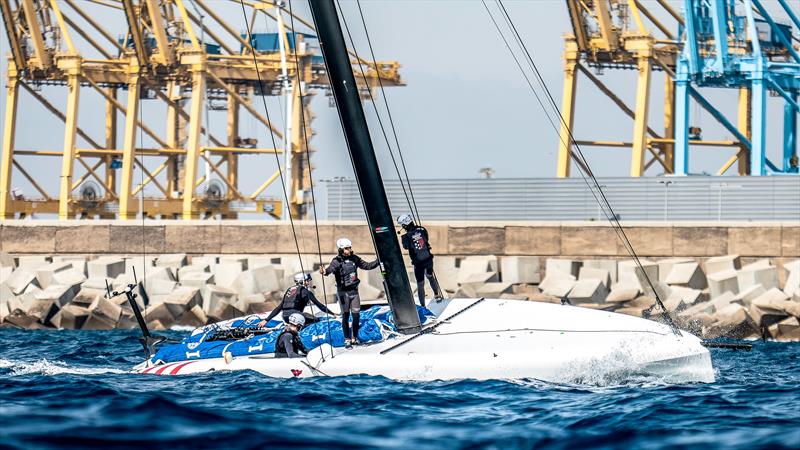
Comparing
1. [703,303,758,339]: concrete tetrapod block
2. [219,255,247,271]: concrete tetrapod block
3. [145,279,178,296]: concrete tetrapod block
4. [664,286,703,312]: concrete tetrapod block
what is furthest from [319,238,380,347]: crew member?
[219,255,247,271]: concrete tetrapod block

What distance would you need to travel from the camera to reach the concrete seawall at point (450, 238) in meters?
30.9

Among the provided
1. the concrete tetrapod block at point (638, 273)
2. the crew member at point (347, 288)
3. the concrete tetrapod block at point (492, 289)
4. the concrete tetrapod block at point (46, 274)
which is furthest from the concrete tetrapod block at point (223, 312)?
the crew member at point (347, 288)

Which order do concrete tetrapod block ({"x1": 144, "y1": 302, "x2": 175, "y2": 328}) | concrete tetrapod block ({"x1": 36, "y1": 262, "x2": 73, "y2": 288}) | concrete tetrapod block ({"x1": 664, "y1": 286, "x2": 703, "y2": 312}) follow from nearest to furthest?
concrete tetrapod block ({"x1": 664, "y1": 286, "x2": 703, "y2": 312})
concrete tetrapod block ({"x1": 144, "y1": 302, "x2": 175, "y2": 328})
concrete tetrapod block ({"x1": 36, "y1": 262, "x2": 73, "y2": 288})

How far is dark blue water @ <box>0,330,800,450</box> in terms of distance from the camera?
11727 mm

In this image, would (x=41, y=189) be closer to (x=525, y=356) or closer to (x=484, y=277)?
(x=484, y=277)

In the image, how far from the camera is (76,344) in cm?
2478

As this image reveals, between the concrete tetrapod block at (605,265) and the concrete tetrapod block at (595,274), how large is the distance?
31 centimetres

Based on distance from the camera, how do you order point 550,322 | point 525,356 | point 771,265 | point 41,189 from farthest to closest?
point 41,189 < point 771,265 < point 550,322 < point 525,356

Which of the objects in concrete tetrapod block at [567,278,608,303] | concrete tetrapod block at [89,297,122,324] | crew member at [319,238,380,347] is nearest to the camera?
crew member at [319,238,380,347]

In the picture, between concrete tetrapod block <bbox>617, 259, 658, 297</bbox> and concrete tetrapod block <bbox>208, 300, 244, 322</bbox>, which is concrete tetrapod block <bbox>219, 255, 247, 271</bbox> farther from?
concrete tetrapod block <bbox>617, 259, 658, 297</bbox>

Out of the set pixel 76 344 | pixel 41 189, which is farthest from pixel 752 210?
pixel 41 189

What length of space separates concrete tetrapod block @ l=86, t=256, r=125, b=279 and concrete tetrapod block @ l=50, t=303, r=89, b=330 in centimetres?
322

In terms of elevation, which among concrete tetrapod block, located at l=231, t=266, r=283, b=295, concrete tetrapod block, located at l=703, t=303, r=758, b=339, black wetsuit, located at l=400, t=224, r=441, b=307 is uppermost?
black wetsuit, located at l=400, t=224, r=441, b=307

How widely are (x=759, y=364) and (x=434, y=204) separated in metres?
16.1
